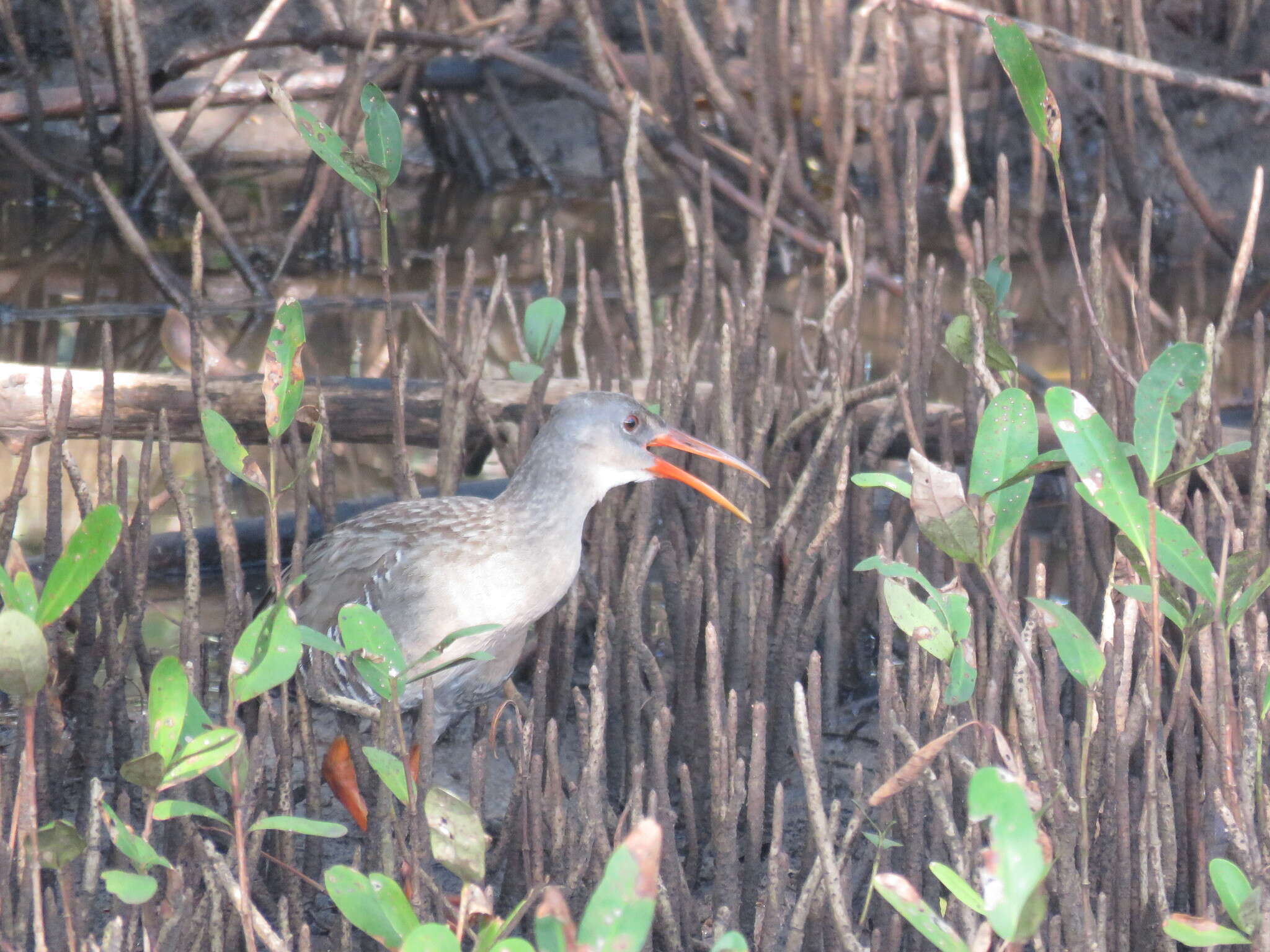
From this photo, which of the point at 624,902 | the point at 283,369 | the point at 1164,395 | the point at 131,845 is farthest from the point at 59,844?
the point at 1164,395

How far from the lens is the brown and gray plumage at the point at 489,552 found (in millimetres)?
2725

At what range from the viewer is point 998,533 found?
6.06 feet

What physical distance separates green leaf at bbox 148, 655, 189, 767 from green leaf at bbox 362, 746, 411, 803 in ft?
0.77

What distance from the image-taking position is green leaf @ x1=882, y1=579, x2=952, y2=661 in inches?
75.1

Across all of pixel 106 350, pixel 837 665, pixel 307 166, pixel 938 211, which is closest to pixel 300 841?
pixel 106 350

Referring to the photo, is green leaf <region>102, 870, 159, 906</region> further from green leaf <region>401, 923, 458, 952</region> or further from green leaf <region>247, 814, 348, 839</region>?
green leaf <region>401, 923, 458, 952</region>

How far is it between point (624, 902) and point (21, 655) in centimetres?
73

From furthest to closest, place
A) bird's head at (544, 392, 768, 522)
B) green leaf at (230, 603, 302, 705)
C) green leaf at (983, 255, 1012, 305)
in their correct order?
green leaf at (983, 255, 1012, 305), bird's head at (544, 392, 768, 522), green leaf at (230, 603, 302, 705)

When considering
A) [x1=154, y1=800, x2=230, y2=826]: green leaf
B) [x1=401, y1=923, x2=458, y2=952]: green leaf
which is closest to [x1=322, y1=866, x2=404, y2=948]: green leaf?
[x1=401, y1=923, x2=458, y2=952]: green leaf

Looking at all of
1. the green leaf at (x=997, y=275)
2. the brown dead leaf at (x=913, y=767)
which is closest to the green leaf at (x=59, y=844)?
the brown dead leaf at (x=913, y=767)

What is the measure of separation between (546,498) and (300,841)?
792 mm

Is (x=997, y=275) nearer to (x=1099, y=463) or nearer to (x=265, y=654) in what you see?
(x=1099, y=463)

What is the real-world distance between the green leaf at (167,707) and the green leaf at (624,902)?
0.59 meters

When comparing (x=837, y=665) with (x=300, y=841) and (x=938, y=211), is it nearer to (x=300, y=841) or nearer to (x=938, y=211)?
(x=300, y=841)
